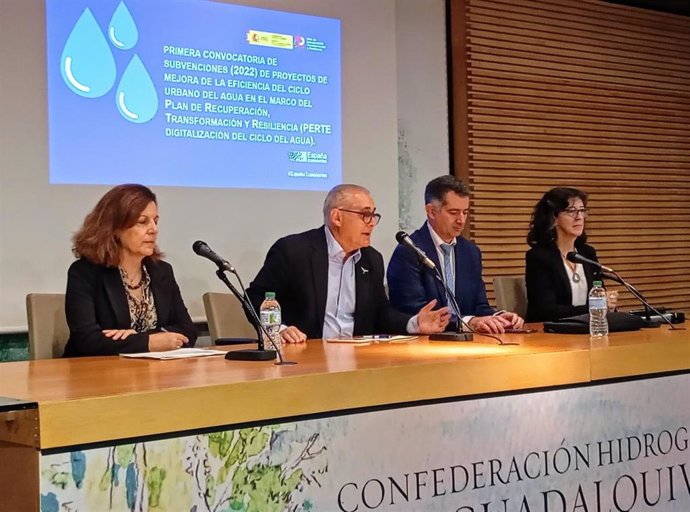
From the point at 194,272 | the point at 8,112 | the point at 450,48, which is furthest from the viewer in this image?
the point at 450,48

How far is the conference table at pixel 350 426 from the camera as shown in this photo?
1.71 m

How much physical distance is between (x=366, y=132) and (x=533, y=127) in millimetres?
1233

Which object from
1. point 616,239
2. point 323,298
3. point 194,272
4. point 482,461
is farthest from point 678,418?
point 616,239

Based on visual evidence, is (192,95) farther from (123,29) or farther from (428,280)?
(428,280)

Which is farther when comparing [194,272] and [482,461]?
[194,272]

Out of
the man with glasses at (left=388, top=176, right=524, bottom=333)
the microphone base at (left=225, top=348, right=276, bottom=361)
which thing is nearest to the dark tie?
the man with glasses at (left=388, top=176, right=524, bottom=333)

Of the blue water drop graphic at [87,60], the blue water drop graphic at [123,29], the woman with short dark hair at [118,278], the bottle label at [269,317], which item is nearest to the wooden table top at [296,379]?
the bottle label at [269,317]

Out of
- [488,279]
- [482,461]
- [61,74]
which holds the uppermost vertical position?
[61,74]

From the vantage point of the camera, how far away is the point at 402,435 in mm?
2199

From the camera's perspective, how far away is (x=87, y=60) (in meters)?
4.02

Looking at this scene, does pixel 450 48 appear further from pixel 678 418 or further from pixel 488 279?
pixel 678 418

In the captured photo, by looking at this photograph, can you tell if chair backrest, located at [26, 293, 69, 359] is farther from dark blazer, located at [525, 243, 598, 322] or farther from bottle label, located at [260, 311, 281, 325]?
dark blazer, located at [525, 243, 598, 322]

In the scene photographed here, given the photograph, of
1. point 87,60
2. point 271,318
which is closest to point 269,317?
point 271,318

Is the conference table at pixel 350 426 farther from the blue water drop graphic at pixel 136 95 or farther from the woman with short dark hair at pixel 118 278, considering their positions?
the blue water drop graphic at pixel 136 95
